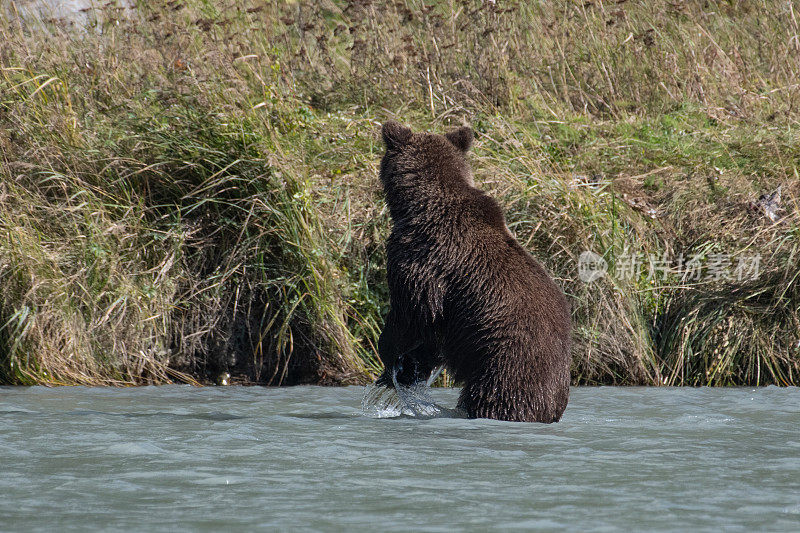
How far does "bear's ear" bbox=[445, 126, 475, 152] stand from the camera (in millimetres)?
5873

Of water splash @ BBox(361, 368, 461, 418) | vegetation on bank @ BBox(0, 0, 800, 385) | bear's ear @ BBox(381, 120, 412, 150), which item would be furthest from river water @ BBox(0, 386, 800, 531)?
bear's ear @ BBox(381, 120, 412, 150)

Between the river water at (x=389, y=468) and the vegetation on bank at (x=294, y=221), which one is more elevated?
the vegetation on bank at (x=294, y=221)

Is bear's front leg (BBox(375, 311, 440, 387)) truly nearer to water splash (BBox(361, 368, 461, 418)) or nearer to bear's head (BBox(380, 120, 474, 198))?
water splash (BBox(361, 368, 461, 418))

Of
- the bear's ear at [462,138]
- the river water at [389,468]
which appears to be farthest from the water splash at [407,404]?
the bear's ear at [462,138]

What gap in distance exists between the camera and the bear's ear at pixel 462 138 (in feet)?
19.3

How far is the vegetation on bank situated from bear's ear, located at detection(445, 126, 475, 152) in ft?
4.95

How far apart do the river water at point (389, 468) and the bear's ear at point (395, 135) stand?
1.61m

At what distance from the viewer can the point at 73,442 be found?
4422 millimetres

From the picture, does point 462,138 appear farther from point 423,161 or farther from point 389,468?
point 389,468

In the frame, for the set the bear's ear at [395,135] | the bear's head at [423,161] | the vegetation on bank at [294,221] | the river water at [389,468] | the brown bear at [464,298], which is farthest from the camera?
the vegetation on bank at [294,221]

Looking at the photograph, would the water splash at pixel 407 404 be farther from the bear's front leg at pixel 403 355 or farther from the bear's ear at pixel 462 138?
the bear's ear at pixel 462 138

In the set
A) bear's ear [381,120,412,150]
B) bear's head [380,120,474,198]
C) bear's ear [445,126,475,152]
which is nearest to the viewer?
bear's head [380,120,474,198]

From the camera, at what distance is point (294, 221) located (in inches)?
276

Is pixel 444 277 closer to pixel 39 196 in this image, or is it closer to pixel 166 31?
pixel 39 196
